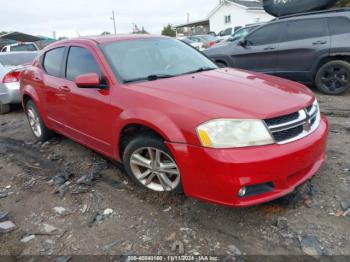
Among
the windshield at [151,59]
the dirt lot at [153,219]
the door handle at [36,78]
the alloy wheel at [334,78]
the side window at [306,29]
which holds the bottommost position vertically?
the dirt lot at [153,219]

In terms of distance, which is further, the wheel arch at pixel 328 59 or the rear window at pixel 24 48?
the rear window at pixel 24 48

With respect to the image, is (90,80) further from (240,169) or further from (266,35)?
(266,35)

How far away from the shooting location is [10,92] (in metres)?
6.89

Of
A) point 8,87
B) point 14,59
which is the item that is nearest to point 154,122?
point 8,87

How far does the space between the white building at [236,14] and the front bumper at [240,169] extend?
32.7 metres

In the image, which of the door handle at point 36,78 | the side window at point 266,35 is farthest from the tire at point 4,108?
the side window at point 266,35

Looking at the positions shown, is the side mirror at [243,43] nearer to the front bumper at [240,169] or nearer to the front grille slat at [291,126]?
the front grille slat at [291,126]

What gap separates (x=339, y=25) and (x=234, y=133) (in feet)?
17.9

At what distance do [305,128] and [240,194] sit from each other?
Answer: 0.86m

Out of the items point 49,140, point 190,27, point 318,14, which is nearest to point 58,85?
point 49,140

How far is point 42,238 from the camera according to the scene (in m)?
2.78

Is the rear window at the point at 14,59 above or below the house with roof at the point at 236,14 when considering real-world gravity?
below

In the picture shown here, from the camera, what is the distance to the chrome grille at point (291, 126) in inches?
101

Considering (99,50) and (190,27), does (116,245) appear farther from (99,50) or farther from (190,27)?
(190,27)
